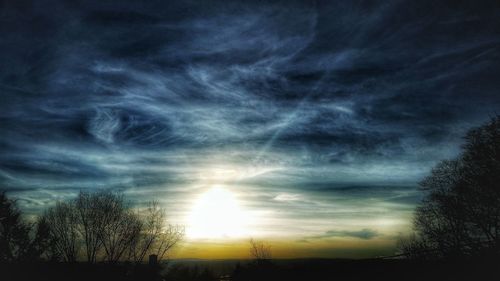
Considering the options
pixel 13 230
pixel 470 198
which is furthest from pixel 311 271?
pixel 13 230

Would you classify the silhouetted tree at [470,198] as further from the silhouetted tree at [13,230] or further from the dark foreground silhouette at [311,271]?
the silhouetted tree at [13,230]

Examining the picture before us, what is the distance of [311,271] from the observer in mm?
20156

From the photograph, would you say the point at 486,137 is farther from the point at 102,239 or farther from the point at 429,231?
the point at 102,239

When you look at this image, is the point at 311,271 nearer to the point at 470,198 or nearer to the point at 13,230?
the point at 470,198

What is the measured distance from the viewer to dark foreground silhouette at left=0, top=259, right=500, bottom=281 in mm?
16000

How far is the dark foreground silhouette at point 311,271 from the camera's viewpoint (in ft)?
52.5

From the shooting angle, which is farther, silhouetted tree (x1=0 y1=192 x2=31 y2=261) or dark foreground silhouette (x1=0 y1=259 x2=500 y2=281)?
silhouetted tree (x1=0 y1=192 x2=31 y2=261)

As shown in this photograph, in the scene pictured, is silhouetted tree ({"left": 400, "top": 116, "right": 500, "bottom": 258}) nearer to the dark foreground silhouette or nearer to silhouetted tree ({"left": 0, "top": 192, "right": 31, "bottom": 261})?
the dark foreground silhouette

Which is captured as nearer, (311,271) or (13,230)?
(311,271)

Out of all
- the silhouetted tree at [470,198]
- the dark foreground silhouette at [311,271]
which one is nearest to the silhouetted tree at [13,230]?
the dark foreground silhouette at [311,271]

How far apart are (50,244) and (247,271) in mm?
35831

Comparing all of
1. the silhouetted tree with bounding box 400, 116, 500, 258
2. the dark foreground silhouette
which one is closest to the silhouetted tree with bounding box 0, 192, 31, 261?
the dark foreground silhouette

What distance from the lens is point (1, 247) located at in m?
39.2

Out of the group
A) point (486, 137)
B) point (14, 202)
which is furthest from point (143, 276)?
point (486, 137)
